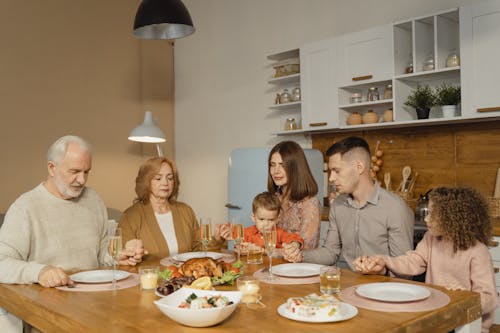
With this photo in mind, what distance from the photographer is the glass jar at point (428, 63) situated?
11.4 ft

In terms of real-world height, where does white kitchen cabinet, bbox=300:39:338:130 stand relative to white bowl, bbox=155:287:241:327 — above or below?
above

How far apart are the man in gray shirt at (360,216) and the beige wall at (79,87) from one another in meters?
3.56

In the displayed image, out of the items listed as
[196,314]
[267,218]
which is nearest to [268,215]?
[267,218]

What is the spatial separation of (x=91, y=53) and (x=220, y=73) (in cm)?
142

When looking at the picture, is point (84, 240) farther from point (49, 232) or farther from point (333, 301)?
point (333, 301)

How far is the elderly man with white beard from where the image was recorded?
2.09 meters

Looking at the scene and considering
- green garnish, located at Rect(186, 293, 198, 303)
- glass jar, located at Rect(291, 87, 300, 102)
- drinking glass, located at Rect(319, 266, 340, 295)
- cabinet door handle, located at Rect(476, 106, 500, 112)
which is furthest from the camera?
glass jar, located at Rect(291, 87, 300, 102)

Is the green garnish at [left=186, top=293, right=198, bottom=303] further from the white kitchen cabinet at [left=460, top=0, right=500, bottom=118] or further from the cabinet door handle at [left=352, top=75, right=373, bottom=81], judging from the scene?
the cabinet door handle at [left=352, top=75, right=373, bottom=81]

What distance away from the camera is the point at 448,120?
3.37 m

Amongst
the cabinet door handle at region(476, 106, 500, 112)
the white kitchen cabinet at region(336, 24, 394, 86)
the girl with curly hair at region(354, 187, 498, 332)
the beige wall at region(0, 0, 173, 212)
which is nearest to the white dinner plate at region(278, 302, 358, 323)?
the girl with curly hair at region(354, 187, 498, 332)

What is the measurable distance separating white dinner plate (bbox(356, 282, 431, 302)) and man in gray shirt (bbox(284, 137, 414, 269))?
2.04 feet

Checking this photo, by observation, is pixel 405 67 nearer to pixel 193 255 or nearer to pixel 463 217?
pixel 463 217

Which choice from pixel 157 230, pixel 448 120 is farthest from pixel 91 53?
pixel 448 120

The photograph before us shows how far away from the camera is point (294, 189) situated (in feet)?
9.27
